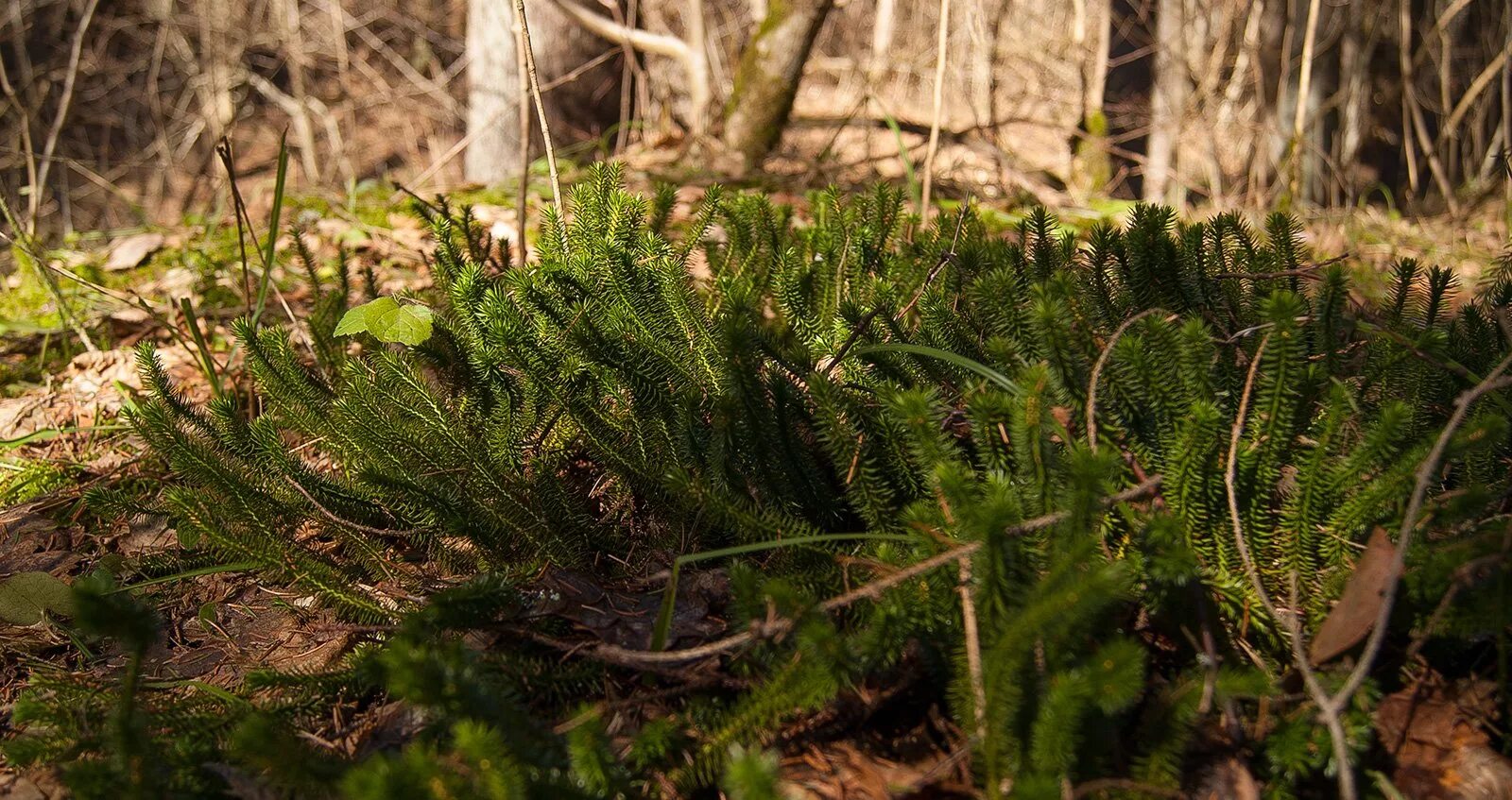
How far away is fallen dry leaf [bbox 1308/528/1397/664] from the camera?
1.54m

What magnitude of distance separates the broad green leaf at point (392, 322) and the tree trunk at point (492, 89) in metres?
4.99

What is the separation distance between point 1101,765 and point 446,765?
932 mm

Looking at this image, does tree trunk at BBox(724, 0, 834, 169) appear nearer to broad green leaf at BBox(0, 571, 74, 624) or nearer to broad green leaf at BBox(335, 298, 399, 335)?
broad green leaf at BBox(335, 298, 399, 335)

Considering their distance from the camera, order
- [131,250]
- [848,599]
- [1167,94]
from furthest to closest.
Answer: [1167,94] < [131,250] < [848,599]

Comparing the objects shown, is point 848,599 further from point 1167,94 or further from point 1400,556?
point 1167,94

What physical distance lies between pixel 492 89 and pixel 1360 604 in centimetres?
694

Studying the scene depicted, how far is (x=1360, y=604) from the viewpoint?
5.11ft

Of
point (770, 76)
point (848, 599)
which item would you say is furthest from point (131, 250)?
point (848, 599)

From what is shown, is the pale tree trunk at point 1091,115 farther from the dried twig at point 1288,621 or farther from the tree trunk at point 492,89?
the dried twig at point 1288,621

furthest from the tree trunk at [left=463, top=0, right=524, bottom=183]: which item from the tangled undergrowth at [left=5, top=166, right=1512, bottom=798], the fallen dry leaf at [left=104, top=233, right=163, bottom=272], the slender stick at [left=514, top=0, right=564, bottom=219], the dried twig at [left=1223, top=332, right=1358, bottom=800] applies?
the dried twig at [left=1223, top=332, right=1358, bottom=800]

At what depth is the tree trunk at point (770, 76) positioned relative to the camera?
5594 millimetres

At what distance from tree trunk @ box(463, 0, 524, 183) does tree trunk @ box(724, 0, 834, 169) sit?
6.55 ft

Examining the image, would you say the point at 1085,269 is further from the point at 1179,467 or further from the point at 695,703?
the point at 695,703

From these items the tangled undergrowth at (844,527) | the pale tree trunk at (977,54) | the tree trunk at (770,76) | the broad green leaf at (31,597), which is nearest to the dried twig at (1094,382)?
the tangled undergrowth at (844,527)
